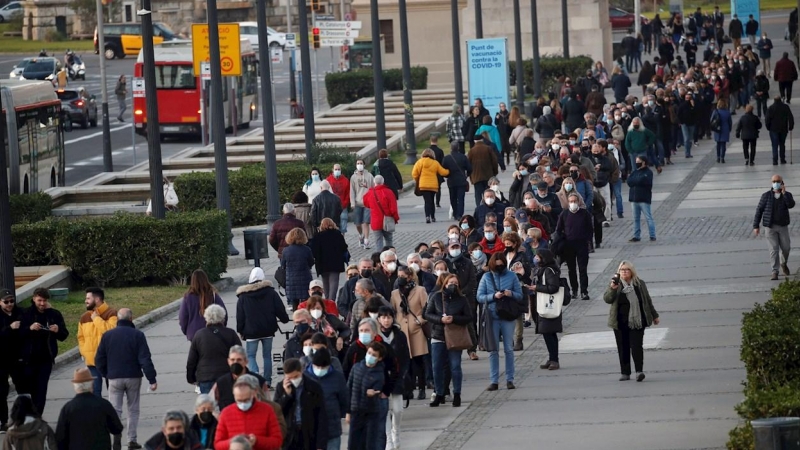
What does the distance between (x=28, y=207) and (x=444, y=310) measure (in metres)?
15.1

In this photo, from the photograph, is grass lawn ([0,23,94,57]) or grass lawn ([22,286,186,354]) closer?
grass lawn ([22,286,186,354])

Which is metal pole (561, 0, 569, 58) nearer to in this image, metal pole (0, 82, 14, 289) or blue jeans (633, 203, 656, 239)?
blue jeans (633, 203, 656, 239)

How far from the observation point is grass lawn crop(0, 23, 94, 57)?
3415 inches

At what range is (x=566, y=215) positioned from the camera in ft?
74.0

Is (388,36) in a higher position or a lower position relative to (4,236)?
higher

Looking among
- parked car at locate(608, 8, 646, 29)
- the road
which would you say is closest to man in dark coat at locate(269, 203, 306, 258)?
the road

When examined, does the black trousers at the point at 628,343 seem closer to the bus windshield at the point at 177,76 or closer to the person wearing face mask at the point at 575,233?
the person wearing face mask at the point at 575,233

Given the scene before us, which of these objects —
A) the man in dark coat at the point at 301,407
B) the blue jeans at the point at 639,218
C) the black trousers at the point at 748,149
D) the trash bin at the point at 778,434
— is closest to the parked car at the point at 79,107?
the black trousers at the point at 748,149

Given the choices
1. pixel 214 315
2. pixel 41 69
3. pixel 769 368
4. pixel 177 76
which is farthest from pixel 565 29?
pixel 769 368

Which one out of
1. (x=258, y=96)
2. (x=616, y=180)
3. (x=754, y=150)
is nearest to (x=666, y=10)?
(x=258, y=96)

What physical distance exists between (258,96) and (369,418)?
46311mm

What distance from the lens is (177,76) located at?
5181 centimetres

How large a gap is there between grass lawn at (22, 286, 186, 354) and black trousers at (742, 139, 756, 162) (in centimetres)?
1562

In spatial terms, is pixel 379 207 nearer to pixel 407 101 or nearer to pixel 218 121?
pixel 218 121
